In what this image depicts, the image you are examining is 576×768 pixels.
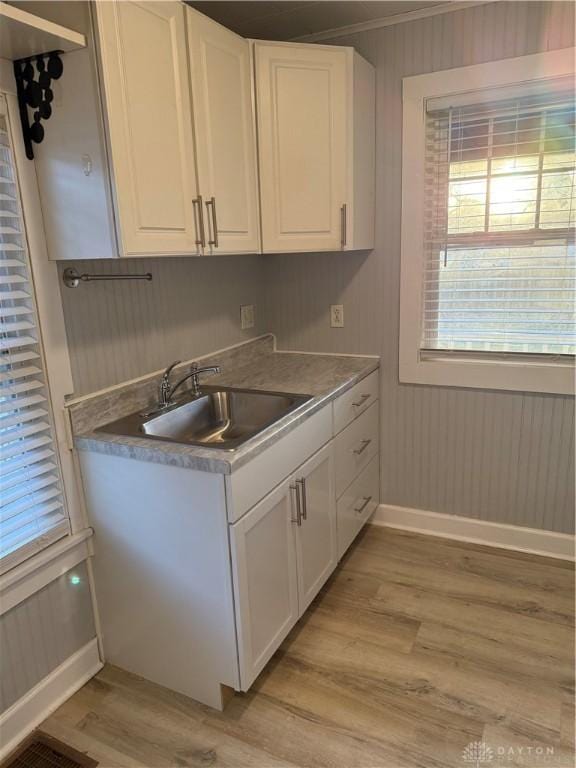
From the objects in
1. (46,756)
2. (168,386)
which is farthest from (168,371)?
(46,756)

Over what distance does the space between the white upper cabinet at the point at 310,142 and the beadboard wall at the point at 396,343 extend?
21cm

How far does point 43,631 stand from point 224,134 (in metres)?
1.78

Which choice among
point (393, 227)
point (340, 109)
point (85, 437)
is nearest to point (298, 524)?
point (85, 437)

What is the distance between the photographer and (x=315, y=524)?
201cm

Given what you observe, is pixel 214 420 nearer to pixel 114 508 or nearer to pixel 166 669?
pixel 114 508

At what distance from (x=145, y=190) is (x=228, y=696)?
1636 millimetres

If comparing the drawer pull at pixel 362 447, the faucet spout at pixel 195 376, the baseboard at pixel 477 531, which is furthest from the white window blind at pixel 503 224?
the faucet spout at pixel 195 376

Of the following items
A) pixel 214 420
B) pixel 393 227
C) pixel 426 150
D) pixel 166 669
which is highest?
pixel 426 150

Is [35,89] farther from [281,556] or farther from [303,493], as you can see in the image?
[281,556]

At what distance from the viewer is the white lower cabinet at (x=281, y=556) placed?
158cm

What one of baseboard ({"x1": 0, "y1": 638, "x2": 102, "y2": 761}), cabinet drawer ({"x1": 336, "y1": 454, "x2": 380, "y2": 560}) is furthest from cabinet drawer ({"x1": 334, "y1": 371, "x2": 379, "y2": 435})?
baseboard ({"x1": 0, "y1": 638, "x2": 102, "y2": 761})

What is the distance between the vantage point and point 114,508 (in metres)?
1.70

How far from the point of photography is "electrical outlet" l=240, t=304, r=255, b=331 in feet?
8.57

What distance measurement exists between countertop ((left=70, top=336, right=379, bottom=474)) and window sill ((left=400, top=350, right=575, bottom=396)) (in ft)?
0.67
